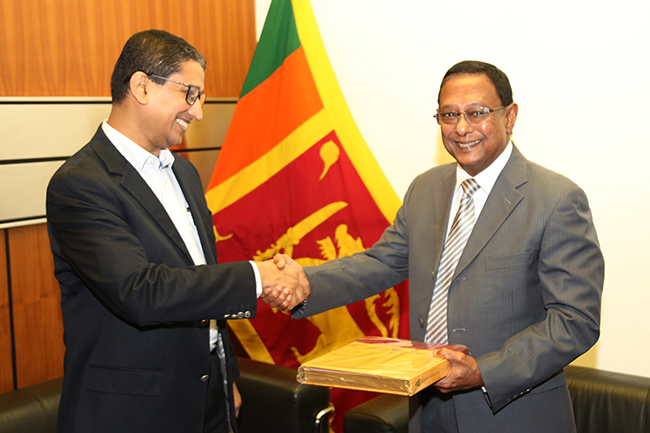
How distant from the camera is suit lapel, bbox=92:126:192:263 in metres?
1.77

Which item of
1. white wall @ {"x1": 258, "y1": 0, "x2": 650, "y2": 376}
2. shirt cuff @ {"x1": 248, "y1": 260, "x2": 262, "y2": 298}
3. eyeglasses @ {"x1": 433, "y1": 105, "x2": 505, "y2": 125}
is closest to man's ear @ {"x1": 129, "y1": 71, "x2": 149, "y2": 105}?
shirt cuff @ {"x1": 248, "y1": 260, "x2": 262, "y2": 298}

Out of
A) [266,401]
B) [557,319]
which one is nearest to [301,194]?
[266,401]

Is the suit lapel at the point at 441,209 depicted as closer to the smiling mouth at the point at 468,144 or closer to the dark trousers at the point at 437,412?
the smiling mouth at the point at 468,144

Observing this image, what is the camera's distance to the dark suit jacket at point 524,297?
1.63 m

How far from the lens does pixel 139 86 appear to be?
185 cm

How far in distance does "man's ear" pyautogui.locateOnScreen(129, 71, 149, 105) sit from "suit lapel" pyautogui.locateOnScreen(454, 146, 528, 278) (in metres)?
1.10

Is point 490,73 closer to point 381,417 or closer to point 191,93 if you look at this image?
point 191,93

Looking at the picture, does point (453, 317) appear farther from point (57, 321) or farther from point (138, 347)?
point (57, 321)

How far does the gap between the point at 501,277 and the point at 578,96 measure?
4.57 ft

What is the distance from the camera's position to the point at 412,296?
77.4 inches

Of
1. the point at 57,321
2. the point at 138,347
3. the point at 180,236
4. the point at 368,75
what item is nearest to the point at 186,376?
the point at 138,347

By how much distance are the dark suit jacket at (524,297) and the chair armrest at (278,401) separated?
96cm

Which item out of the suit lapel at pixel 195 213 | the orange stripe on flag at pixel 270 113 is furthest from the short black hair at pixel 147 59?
A: the orange stripe on flag at pixel 270 113

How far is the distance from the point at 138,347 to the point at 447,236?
102cm
